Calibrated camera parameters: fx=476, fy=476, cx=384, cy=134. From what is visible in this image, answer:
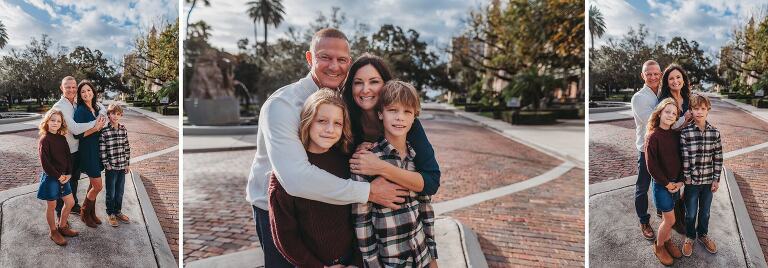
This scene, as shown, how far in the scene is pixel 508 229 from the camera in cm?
586

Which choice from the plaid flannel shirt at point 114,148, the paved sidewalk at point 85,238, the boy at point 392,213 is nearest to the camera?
the boy at point 392,213

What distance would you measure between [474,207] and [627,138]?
390cm

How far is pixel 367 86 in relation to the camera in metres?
2.33

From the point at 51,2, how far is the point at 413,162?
2.82 meters

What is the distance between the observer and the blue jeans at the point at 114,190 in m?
3.35

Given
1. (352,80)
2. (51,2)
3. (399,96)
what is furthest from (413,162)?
(51,2)

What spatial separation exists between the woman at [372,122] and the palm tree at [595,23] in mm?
2050

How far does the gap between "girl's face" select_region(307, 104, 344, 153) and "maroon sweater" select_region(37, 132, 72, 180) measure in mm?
2018

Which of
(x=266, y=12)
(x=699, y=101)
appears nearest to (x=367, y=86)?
(x=699, y=101)

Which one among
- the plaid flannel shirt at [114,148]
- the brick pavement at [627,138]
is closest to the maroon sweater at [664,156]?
the brick pavement at [627,138]

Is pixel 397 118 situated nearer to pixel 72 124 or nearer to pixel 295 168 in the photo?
pixel 295 168

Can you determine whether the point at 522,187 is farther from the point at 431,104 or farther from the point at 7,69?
the point at 431,104

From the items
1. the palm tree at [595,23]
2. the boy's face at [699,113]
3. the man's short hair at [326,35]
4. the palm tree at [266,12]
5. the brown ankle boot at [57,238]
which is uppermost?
the palm tree at [266,12]

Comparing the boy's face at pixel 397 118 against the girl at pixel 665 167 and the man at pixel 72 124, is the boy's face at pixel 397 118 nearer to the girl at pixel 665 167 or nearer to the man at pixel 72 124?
the girl at pixel 665 167
